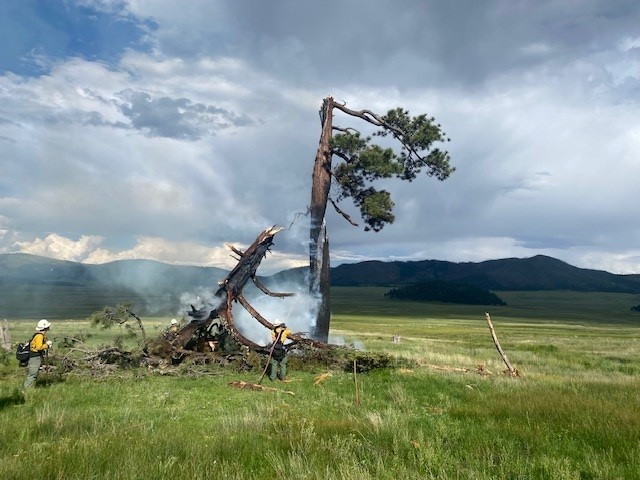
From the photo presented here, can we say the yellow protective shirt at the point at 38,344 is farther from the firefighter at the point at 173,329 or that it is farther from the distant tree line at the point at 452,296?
the distant tree line at the point at 452,296

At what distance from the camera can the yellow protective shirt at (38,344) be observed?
14.5 meters

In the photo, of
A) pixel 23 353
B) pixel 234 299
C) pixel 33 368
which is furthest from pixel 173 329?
pixel 23 353

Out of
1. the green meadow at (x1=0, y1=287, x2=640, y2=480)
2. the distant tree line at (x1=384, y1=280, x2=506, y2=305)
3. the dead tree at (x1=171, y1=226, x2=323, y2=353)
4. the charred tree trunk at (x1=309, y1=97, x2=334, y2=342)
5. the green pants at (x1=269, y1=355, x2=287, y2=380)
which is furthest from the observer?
the distant tree line at (x1=384, y1=280, x2=506, y2=305)

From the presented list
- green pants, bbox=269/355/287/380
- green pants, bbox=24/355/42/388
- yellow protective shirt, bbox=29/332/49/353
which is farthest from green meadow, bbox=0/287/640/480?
yellow protective shirt, bbox=29/332/49/353

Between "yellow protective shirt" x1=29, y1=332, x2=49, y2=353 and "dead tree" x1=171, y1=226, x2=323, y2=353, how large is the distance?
479cm

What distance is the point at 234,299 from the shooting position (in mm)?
20078

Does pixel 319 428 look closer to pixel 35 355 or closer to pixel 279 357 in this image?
pixel 279 357

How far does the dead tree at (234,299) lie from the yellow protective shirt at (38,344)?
189 inches

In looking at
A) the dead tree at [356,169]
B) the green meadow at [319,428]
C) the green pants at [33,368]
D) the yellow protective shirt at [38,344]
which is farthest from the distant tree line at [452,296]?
the green pants at [33,368]

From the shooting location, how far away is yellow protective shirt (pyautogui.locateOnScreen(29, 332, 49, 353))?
571 inches

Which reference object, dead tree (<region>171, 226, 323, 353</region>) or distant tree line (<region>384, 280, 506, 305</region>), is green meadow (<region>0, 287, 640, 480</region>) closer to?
dead tree (<region>171, 226, 323, 353</region>)

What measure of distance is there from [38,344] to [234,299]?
7.40 metres

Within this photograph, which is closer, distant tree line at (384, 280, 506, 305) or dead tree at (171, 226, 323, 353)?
dead tree at (171, 226, 323, 353)

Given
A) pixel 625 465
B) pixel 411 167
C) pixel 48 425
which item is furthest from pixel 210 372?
pixel 411 167
